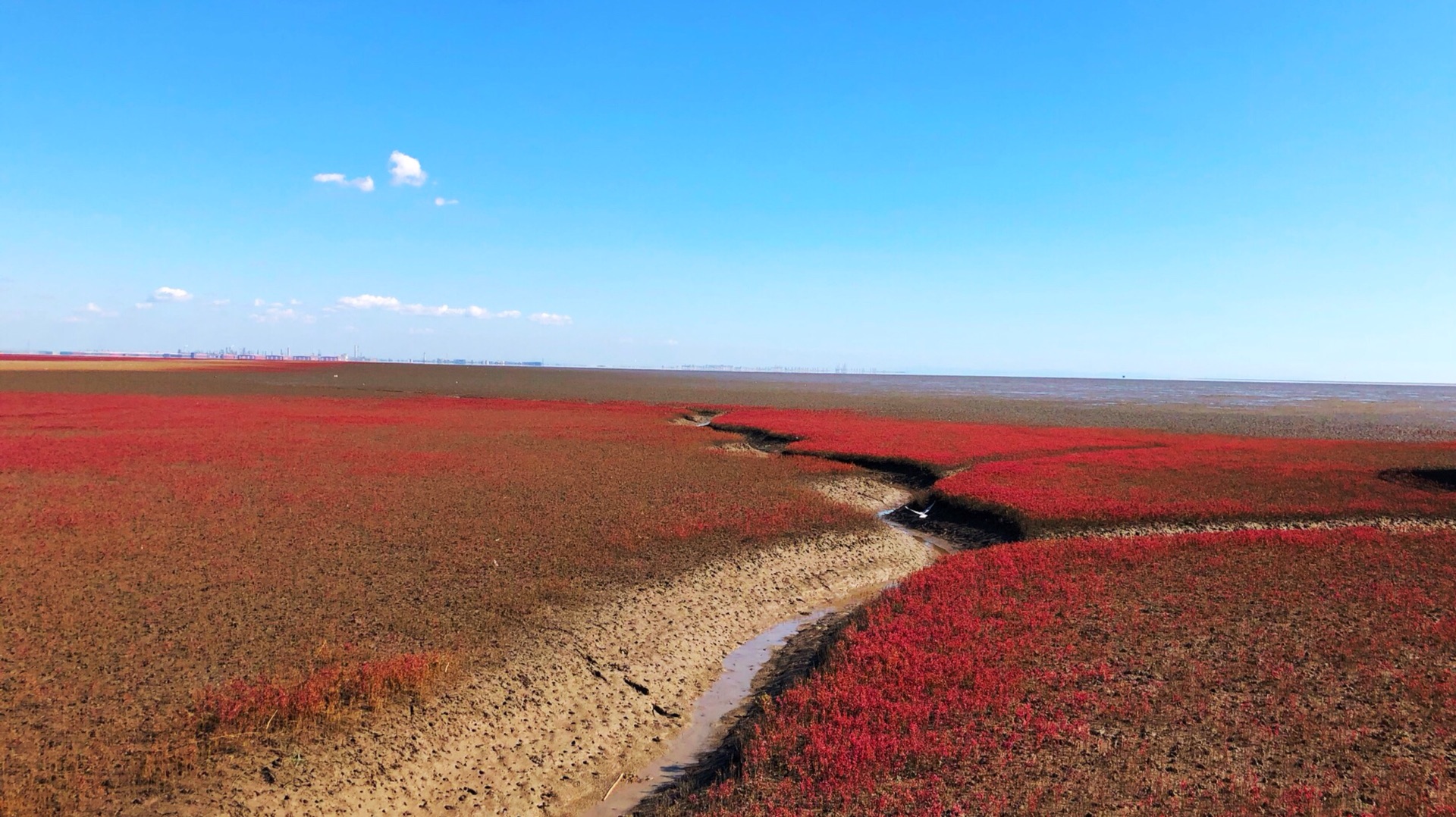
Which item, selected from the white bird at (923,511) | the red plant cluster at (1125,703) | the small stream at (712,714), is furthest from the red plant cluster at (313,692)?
the white bird at (923,511)

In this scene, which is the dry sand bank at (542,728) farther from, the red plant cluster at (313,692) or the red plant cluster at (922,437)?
the red plant cluster at (922,437)

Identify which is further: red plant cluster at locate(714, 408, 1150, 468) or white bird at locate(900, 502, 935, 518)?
red plant cluster at locate(714, 408, 1150, 468)

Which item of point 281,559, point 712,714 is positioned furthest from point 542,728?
point 281,559

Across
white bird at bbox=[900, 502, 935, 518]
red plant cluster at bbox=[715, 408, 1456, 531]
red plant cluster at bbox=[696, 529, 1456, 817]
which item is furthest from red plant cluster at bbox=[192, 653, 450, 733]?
red plant cluster at bbox=[715, 408, 1456, 531]

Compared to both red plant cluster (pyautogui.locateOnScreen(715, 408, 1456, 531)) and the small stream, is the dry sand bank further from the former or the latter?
red plant cluster (pyautogui.locateOnScreen(715, 408, 1456, 531))

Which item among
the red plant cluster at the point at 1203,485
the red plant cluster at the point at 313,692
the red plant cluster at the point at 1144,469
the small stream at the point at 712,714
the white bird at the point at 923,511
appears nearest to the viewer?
the small stream at the point at 712,714

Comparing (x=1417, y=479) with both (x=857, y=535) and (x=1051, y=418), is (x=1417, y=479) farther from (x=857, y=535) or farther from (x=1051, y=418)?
(x=1051, y=418)
